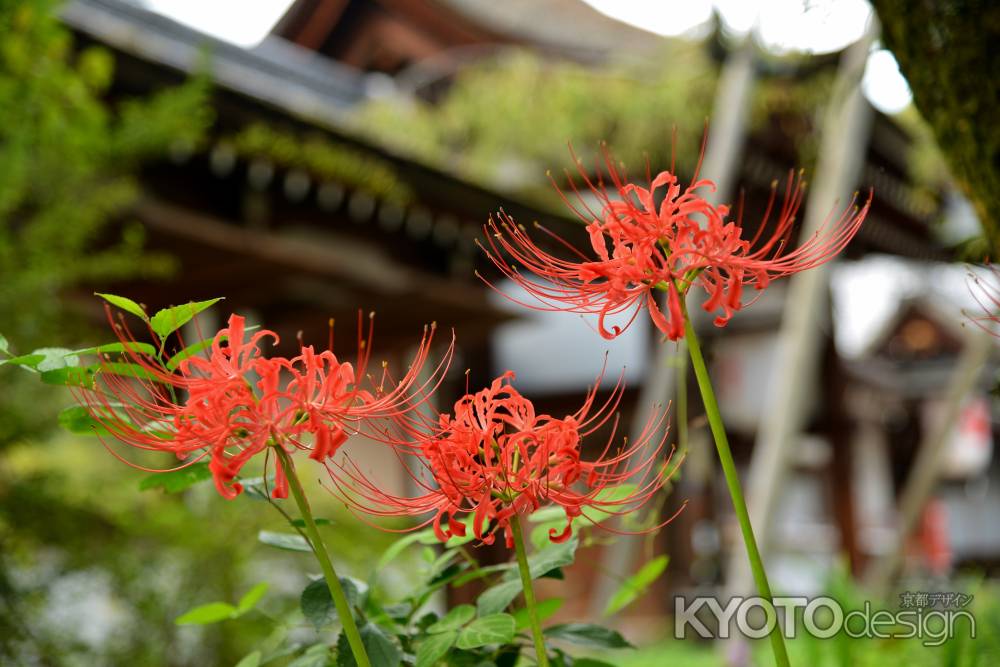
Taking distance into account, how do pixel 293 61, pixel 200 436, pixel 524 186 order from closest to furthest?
1. pixel 200 436
2. pixel 524 186
3. pixel 293 61

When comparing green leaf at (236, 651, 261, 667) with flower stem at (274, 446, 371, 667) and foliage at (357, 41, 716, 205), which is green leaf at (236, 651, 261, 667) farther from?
foliage at (357, 41, 716, 205)

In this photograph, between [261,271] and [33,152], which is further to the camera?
[261,271]

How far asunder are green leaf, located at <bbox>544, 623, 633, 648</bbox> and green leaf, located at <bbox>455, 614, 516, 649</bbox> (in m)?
0.12

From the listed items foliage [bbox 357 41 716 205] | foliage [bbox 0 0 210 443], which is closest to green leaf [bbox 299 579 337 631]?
foliage [bbox 0 0 210 443]

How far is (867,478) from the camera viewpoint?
462 inches

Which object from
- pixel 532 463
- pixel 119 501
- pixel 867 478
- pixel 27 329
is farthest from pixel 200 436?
pixel 867 478

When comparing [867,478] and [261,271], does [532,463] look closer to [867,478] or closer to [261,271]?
[261,271]

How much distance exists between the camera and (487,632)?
2.59ft

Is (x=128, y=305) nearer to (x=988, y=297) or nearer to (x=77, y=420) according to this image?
(x=77, y=420)

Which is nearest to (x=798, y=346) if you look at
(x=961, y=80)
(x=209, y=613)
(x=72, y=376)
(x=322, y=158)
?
(x=961, y=80)

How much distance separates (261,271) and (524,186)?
1.53m

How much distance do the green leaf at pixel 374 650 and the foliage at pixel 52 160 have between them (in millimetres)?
1653

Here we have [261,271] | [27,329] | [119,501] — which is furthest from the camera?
[261,271]

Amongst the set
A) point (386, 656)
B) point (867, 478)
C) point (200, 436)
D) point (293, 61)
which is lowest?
point (867, 478)
